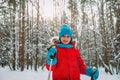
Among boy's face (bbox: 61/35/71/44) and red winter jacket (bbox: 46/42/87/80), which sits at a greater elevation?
boy's face (bbox: 61/35/71/44)

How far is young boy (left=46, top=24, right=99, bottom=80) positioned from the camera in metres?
3.99

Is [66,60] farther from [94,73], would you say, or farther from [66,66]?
[94,73]

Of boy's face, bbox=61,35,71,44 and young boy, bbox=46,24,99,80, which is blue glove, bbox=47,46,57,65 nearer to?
young boy, bbox=46,24,99,80

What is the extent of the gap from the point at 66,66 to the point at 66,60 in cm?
10

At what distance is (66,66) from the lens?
13.1 ft

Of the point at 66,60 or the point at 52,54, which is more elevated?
the point at 52,54

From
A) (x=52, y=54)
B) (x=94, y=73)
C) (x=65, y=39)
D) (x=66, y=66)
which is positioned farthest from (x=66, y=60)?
(x=94, y=73)

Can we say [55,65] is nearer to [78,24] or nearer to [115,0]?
[115,0]

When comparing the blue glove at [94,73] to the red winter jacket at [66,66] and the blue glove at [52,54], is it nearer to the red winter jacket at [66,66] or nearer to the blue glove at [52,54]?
the red winter jacket at [66,66]

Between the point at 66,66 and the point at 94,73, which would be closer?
the point at 66,66

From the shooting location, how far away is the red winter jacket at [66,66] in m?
3.98

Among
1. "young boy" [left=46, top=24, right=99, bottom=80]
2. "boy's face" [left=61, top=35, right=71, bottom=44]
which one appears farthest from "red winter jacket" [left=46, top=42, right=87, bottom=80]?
"boy's face" [left=61, top=35, right=71, bottom=44]

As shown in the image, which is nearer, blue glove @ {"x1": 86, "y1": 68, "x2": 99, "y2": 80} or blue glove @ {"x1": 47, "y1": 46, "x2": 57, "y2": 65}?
blue glove @ {"x1": 47, "y1": 46, "x2": 57, "y2": 65}

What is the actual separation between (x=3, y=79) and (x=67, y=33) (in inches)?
502
